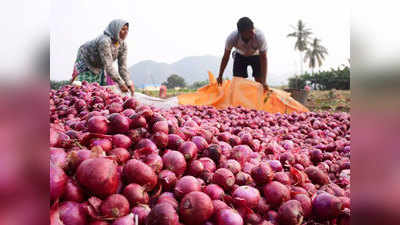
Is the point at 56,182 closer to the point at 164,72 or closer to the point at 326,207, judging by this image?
the point at 326,207

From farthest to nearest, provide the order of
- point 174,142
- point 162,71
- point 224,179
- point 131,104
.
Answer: point 162,71
point 131,104
point 174,142
point 224,179

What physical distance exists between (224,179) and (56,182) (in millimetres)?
669

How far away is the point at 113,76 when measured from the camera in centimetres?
472

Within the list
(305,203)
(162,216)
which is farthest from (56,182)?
(305,203)

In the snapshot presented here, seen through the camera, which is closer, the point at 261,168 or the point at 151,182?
the point at 151,182

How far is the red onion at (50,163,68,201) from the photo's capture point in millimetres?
897

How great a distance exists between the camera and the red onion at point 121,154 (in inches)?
49.6

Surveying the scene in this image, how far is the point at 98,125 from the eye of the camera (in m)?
1.45
